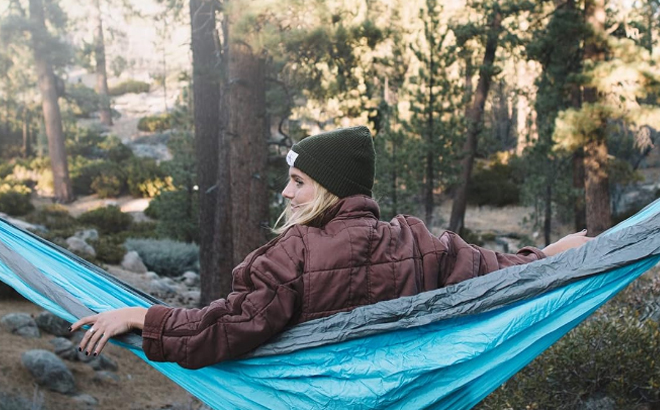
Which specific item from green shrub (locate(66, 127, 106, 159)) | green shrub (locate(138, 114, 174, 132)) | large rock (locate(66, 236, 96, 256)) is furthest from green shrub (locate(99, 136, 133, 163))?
large rock (locate(66, 236, 96, 256))

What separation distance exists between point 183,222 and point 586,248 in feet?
34.2

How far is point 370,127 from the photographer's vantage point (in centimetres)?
974

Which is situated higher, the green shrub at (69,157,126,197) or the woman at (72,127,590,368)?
the woman at (72,127,590,368)

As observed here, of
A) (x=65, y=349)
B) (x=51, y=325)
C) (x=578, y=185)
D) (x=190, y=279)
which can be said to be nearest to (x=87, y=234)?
(x=190, y=279)

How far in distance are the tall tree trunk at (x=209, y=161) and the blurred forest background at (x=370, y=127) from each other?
0.02 metres

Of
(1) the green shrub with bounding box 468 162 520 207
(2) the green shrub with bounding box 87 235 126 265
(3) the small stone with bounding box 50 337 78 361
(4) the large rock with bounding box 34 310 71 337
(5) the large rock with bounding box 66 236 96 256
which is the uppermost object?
(4) the large rock with bounding box 34 310 71 337

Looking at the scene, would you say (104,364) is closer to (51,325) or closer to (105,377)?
(105,377)

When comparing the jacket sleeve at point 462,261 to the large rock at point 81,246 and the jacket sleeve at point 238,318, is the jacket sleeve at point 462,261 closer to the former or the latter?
the jacket sleeve at point 238,318

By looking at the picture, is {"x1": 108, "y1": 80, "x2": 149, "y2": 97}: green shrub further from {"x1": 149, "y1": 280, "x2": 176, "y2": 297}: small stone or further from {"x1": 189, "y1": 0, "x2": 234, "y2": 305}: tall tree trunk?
{"x1": 149, "y1": 280, "x2": 176, "y2": 297}: small stone

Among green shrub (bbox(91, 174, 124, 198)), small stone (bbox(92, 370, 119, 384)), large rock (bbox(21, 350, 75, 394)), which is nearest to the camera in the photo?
large rock (bbox(21, 350, 75, 394))

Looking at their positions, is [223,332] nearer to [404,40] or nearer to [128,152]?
[404,40]

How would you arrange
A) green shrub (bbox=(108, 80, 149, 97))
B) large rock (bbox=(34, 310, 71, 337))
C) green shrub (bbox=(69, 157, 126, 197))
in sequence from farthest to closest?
green shrub (bbox=(108, 80, 149, 97)) < green shrub (bbox=(69, 157, 126, 197)) < large rock (bbox=(34, 310, 71, 337))

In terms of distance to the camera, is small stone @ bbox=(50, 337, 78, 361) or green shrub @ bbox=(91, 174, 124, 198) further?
green shrub @ bbox=(91, 174, 124, 198)

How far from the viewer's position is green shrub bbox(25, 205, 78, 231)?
12.6 meters
